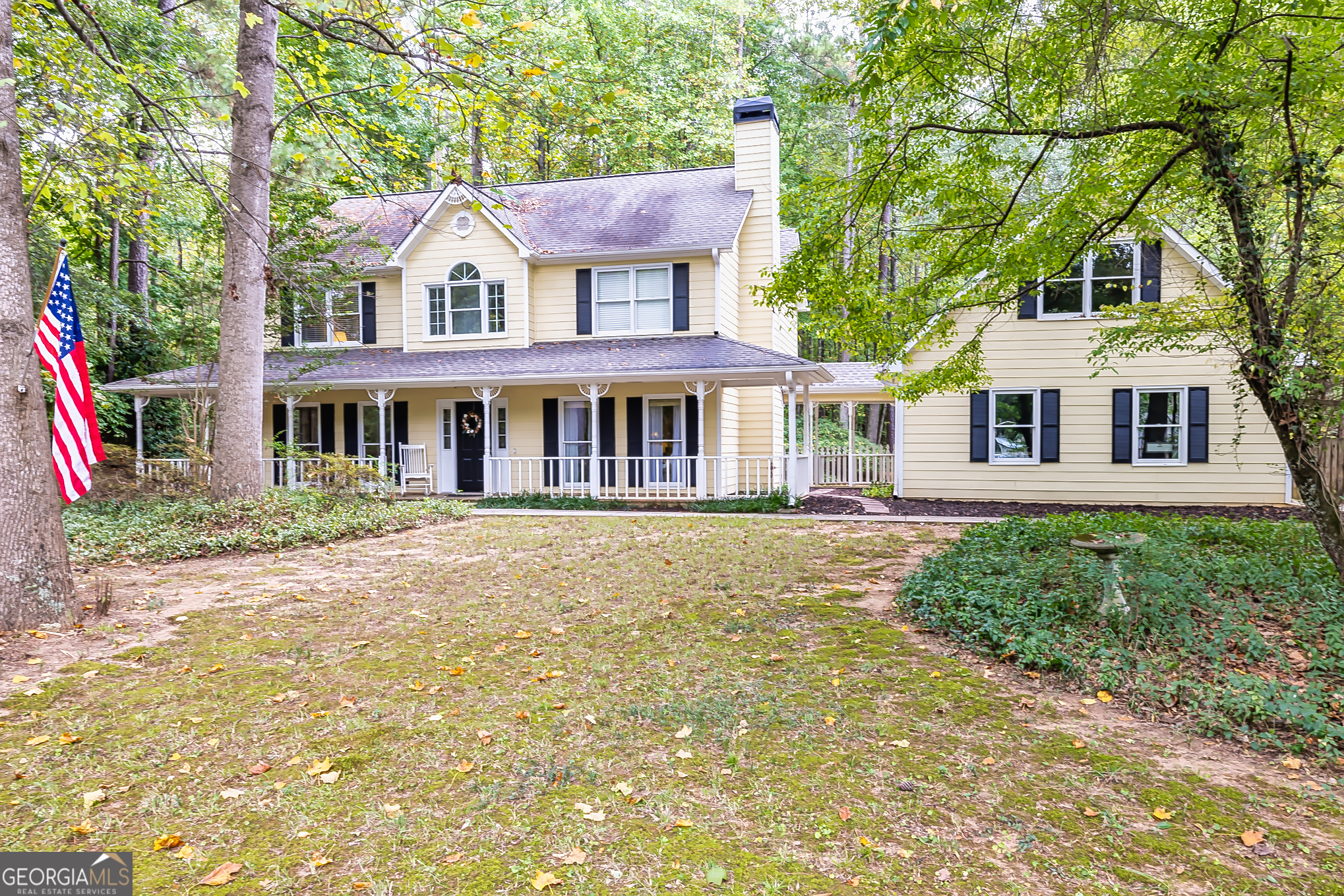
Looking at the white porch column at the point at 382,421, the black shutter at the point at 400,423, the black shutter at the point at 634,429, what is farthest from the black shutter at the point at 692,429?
the black shutter at the point at 400,423

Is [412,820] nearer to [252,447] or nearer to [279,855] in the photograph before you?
[279,855]

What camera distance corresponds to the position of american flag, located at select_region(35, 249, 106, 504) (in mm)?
6957

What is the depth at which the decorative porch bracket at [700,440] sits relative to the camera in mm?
14133

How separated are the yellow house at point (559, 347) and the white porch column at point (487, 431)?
6 cm

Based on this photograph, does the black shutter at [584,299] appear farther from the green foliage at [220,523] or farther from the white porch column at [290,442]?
the white porch column at [290,442]

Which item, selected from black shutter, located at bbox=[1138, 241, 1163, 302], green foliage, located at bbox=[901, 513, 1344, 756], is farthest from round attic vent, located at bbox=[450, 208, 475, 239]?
black shutter, located at bbox=[1138, 241, 1163, 302]

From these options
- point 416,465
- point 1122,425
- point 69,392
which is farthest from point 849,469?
point 69,392

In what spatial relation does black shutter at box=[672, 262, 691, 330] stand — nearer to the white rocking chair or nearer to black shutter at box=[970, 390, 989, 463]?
black shutter at box=[970, 390, 989, 463]

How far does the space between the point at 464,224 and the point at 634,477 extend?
726 centimetres

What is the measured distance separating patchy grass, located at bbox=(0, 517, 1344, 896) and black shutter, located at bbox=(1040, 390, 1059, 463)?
1052 cm

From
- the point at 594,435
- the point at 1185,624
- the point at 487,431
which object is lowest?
the point at 1185,624

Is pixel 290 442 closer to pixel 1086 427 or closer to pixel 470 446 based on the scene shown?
pixel 470 446

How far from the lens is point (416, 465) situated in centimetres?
1725

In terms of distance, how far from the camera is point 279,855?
8.86 feet
